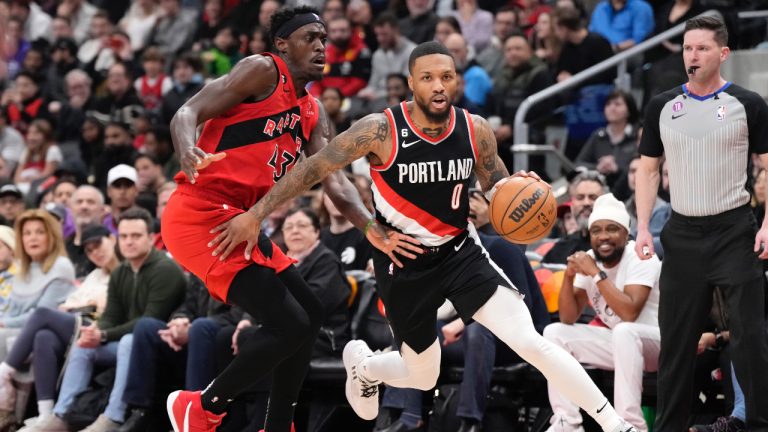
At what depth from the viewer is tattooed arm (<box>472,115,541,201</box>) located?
6.36 metres

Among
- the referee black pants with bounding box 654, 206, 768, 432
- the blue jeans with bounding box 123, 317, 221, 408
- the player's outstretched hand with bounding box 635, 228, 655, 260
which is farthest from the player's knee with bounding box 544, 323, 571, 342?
the blue jeans with bounding box 123, 317, 221, 408

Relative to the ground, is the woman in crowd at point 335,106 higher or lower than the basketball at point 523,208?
higher

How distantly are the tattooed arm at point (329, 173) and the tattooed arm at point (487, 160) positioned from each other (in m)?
0.50

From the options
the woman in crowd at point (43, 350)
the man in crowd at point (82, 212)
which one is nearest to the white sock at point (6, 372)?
the woman in crowd at point (43, 350)

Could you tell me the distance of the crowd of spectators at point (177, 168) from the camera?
29.7 ft

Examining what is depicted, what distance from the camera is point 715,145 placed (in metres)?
6.87

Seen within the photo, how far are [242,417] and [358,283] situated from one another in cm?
141

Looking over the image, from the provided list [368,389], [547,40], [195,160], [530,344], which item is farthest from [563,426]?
[547,40]

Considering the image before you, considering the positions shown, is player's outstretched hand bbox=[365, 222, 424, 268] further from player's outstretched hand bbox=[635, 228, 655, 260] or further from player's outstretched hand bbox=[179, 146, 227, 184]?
player's outstretched hand bbox=[635, 228, 655, 260]

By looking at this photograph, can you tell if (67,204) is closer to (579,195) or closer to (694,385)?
(579,195)

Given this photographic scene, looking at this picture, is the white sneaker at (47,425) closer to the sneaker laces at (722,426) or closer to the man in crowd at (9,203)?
the man in crowd at (9,203)

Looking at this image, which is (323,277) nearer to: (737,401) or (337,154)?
(337,154)

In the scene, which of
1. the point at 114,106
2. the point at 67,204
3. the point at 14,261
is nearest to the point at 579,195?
the point at 14,261

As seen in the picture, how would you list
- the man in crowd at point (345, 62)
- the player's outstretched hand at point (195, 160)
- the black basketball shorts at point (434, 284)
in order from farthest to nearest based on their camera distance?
the man in crowd at point (345, 62)
the black basketball shorts at point (434, 284)
the player's outstretched hand at point (195, 160)
